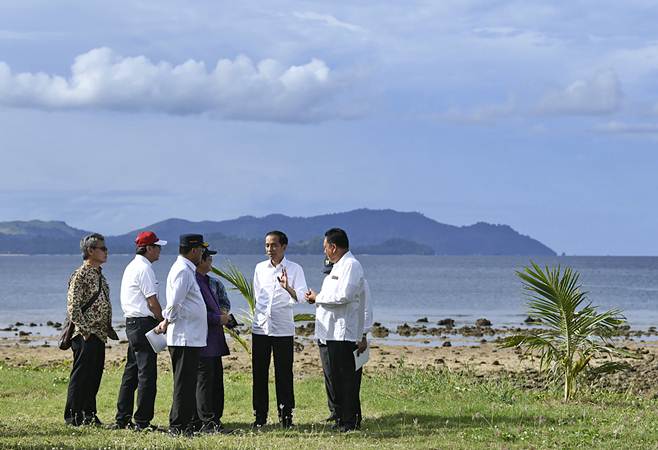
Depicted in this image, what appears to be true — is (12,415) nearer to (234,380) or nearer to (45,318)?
(234,380)

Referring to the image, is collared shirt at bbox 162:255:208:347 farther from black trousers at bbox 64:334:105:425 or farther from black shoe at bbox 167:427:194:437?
black trousers at bbox 64:334:105:425

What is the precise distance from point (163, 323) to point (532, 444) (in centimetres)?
414

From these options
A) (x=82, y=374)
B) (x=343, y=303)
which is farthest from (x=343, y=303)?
(x=82, y=374)

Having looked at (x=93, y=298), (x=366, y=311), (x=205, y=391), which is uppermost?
(x=93, y=298)

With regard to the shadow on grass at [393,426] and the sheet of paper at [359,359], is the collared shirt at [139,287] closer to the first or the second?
the shadow on grass at [393,426]

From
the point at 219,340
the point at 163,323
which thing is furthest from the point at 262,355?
the point at 163,323

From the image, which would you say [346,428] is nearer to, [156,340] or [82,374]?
[156,340]

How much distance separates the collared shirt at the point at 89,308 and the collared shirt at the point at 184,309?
46.7 inches

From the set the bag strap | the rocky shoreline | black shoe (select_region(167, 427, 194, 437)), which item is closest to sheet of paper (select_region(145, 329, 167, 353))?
black shoe (select_region(167, 427, 194, 437))

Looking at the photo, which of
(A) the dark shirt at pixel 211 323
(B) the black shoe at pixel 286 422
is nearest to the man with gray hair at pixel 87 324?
(A) the dark shirt at pixel 211 323

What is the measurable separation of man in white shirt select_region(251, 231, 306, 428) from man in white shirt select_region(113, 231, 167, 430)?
1332mm

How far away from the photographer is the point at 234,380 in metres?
16.7

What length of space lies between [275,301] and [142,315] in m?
1.65

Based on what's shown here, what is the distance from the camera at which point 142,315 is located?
36.3ft
